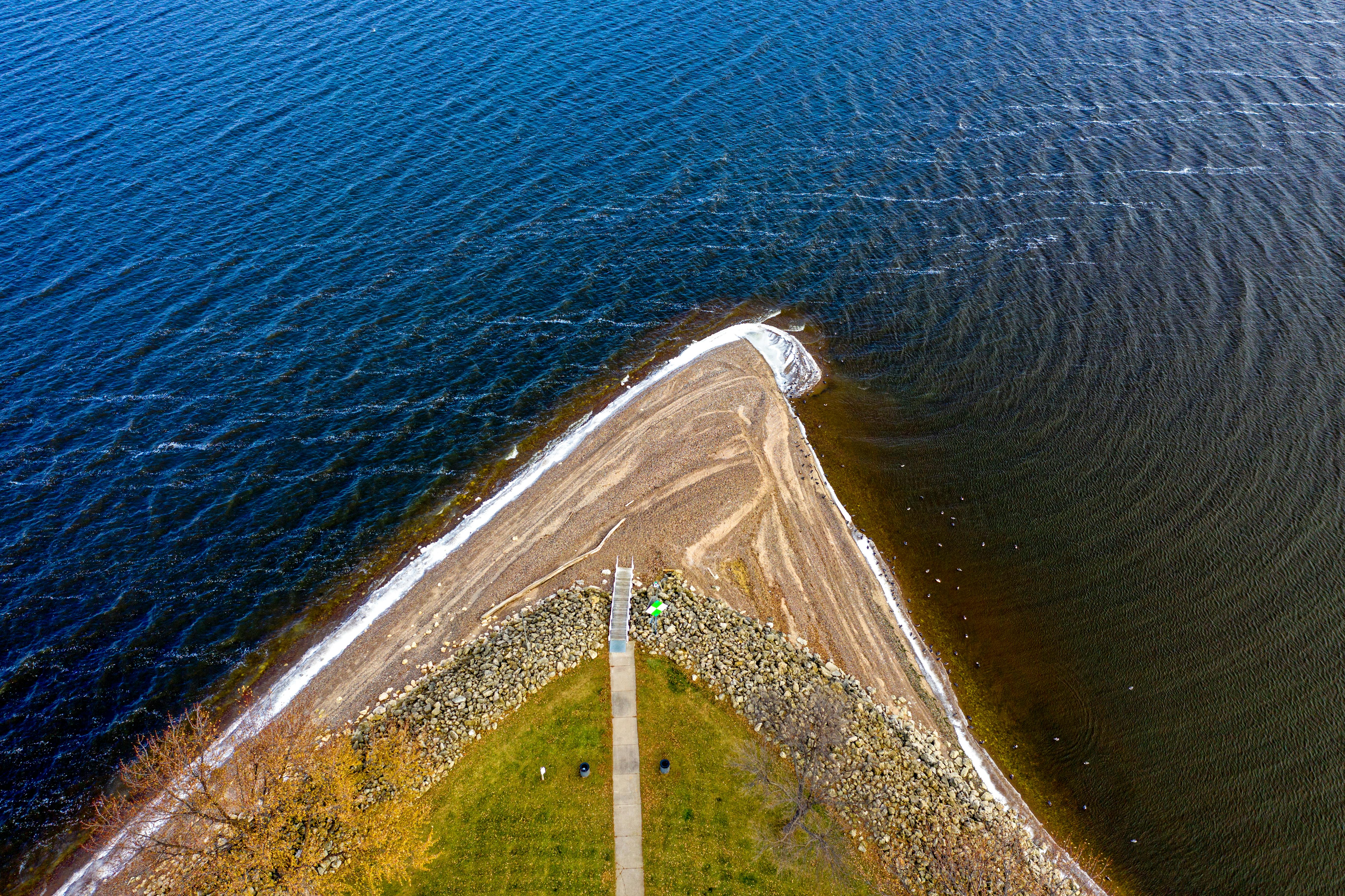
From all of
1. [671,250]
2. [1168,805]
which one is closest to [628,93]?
[671,250]

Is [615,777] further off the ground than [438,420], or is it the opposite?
[438,420]

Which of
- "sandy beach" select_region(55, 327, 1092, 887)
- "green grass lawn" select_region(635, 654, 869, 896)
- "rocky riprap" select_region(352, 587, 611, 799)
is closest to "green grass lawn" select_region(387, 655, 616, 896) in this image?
"rocky riprap" select_region(352, 587, 611, 799)

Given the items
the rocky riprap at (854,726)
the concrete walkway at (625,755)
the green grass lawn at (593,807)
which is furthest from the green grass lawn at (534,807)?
the rocky riprap at (854,726)

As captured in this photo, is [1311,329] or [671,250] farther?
[671,250]

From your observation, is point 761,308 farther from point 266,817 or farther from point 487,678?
point 266,817

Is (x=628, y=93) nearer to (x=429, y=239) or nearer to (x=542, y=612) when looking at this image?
(x=429, y=239)

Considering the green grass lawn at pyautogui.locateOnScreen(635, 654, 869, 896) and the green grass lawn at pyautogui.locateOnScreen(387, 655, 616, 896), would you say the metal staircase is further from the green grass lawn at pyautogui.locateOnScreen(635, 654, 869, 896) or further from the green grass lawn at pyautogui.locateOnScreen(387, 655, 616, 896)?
the green grass lawn at pyautogui.locateOnScreen(387, 655, 616, 896)
